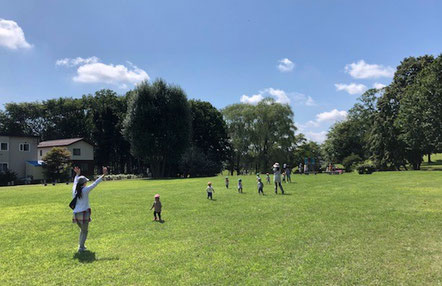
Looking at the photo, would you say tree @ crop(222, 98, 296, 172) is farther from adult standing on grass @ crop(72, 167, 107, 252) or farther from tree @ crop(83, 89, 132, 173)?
adult standing on grass @ crop(72, 167, 107, 252)

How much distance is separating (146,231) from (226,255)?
402 centimetres

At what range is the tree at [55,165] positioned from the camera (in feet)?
160

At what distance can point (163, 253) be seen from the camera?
7926 mm

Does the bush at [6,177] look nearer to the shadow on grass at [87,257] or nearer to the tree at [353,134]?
the shadow on grass at [87,257]

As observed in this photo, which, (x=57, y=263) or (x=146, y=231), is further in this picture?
(x=146, y=231)

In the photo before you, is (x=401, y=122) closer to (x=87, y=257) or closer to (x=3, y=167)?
(x=87, y=257)

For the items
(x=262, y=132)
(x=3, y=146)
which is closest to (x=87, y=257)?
(x=262, y=132)

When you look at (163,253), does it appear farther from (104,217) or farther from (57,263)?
(104,217)

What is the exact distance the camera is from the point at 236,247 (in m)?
8.29

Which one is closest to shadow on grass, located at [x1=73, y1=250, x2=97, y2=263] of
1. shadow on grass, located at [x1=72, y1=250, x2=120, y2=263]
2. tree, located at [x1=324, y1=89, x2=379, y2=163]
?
shadow on grass, located at [x1=72, y1=250, x2=120, y2=263]

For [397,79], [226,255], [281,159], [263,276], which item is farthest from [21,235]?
[397,79]

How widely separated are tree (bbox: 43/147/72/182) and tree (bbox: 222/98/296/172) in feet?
101

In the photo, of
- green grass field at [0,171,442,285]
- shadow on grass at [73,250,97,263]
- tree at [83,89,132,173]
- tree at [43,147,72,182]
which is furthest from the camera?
tree at [83,89,132,173]

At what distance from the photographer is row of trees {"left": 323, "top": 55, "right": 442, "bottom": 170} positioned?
3828 centimetres
